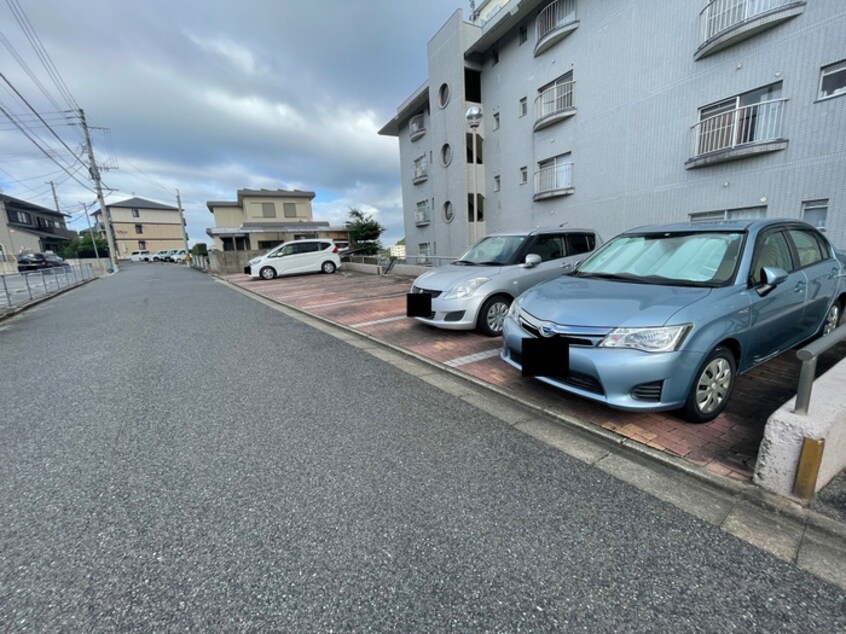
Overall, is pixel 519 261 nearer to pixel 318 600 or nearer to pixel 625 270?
pixel 625 270

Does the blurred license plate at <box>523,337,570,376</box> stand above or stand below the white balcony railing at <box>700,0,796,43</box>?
below

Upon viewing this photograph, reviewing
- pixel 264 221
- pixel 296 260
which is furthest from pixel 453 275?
pixel 264 221

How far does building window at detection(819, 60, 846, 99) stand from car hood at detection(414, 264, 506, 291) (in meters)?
7.22

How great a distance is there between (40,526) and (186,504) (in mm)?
683

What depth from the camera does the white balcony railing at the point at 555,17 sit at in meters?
11.3

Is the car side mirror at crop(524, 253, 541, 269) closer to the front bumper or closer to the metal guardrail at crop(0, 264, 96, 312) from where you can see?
the front bumper

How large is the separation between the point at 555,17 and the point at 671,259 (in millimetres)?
12479

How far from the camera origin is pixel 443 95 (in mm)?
16562

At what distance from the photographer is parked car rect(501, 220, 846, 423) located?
249cm

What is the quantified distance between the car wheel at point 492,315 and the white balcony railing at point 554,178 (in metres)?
8.60

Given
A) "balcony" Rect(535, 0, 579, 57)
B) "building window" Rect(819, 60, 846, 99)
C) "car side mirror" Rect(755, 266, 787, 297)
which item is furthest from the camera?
"balcony" Rect(535, 0, 579, 57)

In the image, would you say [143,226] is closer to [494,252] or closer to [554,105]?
[554,105]

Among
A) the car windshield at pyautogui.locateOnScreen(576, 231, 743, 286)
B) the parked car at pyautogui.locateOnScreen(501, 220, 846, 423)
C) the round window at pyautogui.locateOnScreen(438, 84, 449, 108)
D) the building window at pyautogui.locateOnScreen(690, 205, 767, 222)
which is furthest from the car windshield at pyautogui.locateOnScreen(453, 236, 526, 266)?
the round window at pyautogui.locateOnScreen(438, 84, 449, 108)

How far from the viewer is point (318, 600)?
4.92 ft
